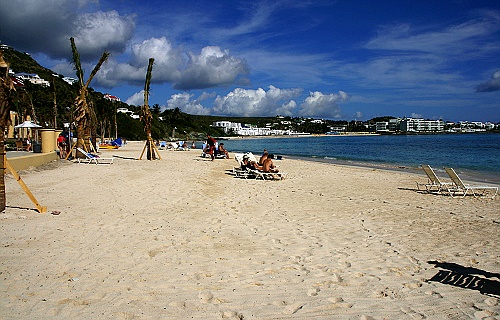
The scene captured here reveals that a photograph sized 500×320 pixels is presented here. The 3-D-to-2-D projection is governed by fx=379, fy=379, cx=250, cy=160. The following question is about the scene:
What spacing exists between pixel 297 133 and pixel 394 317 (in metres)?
197

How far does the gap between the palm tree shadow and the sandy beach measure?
0.8 inches

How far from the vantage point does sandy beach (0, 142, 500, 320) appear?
3.69 metres

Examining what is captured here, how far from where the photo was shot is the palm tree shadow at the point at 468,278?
4.24m

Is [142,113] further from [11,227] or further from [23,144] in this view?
[11,227]

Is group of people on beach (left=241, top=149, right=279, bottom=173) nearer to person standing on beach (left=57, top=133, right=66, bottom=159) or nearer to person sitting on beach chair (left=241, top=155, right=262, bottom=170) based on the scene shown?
person sitting on beach chair (left=241, top=155, right=262, bottom=170)

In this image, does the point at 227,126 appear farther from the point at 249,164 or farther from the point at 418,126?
the point at 249,164

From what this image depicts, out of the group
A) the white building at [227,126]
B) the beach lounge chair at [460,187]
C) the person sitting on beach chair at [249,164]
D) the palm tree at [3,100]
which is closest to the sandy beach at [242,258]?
the palm tree at [3,100]

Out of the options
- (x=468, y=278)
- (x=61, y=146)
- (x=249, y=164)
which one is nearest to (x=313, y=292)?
(x=468, y=278)

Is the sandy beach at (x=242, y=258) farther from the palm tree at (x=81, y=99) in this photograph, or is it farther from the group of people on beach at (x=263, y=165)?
the palm tree at (x=81, y=99)

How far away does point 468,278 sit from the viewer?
179 inches

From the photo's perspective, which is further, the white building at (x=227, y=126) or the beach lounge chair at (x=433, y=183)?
the white building at (x=227, y=126)

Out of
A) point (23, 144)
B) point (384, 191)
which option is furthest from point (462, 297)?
point (23, 144)

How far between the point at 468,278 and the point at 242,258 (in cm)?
279

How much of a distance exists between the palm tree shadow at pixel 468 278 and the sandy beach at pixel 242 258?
0.8 inches
